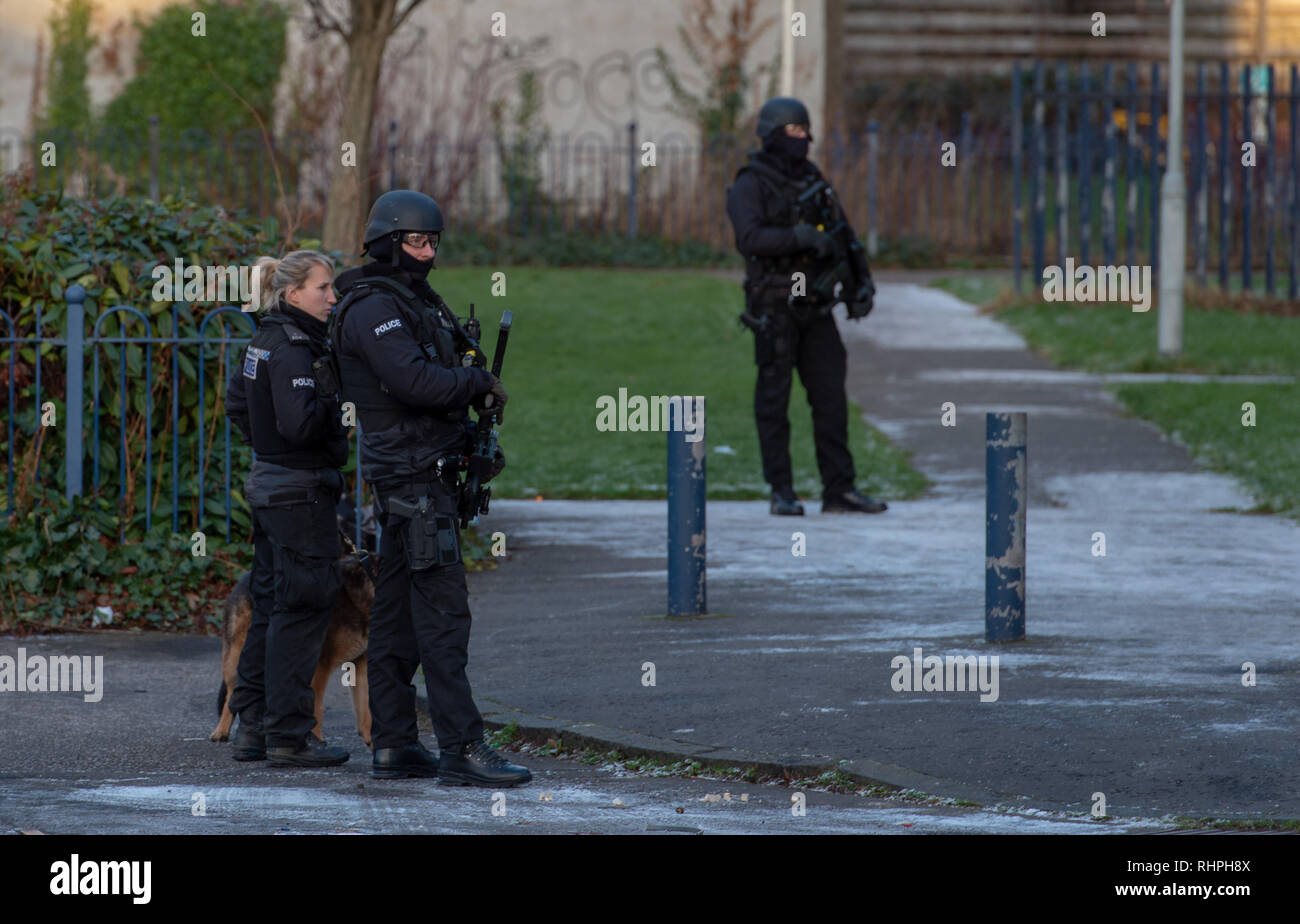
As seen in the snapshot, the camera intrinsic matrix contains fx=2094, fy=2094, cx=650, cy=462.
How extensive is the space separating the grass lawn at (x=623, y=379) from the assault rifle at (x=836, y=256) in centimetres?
156

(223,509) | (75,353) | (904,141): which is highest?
(904,141)

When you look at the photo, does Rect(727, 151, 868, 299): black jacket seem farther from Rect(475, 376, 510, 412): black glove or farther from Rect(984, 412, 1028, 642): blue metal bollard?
Rect(475, 376, 510, 412): black glove

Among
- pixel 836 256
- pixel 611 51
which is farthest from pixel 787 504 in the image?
pixel 611 51

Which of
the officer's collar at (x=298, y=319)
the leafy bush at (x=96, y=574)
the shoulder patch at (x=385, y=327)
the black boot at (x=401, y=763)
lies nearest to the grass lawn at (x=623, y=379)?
the leafy bush at (x=96, y=574)

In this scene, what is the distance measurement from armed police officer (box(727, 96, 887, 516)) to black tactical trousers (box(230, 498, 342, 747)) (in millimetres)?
4901

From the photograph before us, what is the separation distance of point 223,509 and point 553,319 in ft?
37.3

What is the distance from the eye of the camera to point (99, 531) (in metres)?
9.79

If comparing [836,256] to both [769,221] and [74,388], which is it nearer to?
[769,221]

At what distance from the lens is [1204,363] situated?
18.1 m

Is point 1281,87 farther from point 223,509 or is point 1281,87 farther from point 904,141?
point 223,509

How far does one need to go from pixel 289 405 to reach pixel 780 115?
531 cm

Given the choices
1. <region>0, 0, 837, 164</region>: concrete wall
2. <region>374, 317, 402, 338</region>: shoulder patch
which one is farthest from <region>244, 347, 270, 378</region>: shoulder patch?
<region>0, 0, 837, 164</region>: concrete wall

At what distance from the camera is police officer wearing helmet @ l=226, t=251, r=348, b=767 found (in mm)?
6801
